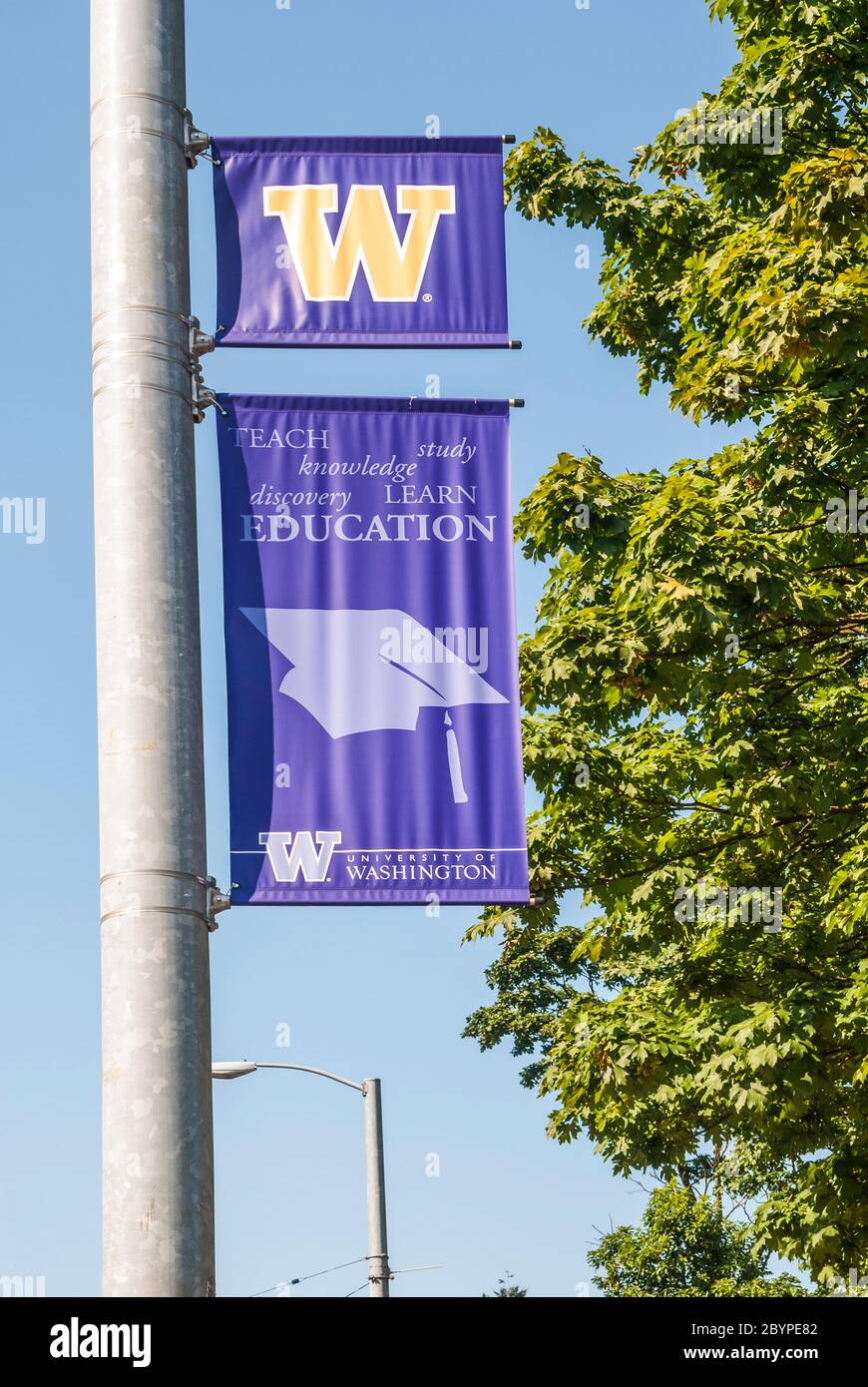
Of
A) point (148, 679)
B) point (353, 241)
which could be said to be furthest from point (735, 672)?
point (148, 679)

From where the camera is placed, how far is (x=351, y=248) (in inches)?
266

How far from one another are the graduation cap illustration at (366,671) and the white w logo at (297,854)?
1.45 ft

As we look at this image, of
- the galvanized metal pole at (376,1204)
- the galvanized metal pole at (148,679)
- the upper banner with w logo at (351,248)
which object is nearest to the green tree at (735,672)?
the galvanized metal pole at (376,1204)

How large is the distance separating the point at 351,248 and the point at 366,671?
1.72 meters

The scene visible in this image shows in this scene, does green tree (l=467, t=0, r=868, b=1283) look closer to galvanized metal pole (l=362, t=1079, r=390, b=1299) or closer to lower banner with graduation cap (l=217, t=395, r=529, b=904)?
galvanized metal pole (l=362, t=1079, r=390, b=1299)

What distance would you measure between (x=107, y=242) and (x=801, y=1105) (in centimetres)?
926

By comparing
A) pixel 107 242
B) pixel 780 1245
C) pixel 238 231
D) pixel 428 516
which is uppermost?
pixel 238 231

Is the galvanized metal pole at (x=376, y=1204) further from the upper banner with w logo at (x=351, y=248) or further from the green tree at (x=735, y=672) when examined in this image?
the upper banner with w logo at (x=351, y=248)

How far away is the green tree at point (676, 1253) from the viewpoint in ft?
119

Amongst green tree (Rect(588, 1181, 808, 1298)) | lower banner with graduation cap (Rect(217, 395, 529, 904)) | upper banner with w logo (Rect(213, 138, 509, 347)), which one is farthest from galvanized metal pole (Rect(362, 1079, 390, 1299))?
green tree (Rect(588, 1181, 808, 1298))

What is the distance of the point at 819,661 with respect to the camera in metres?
14.4

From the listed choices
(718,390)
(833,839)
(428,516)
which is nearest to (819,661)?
(833,839)

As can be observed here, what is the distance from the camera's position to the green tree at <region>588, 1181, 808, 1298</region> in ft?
119
